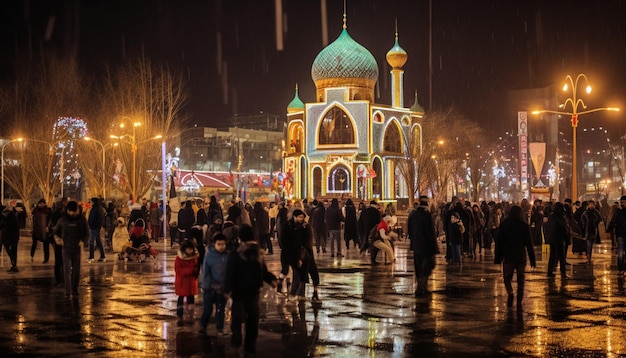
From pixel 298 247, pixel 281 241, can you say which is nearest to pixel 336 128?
pixel 281 241

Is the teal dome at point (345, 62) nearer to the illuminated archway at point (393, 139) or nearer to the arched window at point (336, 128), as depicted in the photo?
the arched window at point (336, 128)

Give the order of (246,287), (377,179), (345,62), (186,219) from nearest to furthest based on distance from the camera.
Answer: (246,287) < (186,219) < (377,179) < (345,62)

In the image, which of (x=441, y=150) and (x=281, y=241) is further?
(x=441, y=150)

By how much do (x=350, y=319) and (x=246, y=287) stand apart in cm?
304

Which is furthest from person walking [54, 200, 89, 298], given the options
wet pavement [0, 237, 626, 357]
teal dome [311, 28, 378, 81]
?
teal dome [311, 28, 378, 81]

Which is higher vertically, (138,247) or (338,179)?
(338,179)

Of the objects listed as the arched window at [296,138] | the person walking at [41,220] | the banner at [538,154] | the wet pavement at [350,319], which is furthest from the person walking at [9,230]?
the arched window at [296,138]

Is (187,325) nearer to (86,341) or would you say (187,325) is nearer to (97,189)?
(86,341)

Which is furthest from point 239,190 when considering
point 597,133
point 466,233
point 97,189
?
point 597,133

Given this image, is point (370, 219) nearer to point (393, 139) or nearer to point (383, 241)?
point (383, 241)

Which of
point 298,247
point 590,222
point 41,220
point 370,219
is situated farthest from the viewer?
point 370,219

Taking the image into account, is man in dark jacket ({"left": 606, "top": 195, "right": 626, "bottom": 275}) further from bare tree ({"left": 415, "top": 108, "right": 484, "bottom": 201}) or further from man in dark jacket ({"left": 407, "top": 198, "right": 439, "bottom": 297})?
bare tree ({"left": 415, "top": 108, "right": 484, "bottom": 201})

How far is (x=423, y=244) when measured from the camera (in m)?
14.1

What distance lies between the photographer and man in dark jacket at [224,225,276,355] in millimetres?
8805
